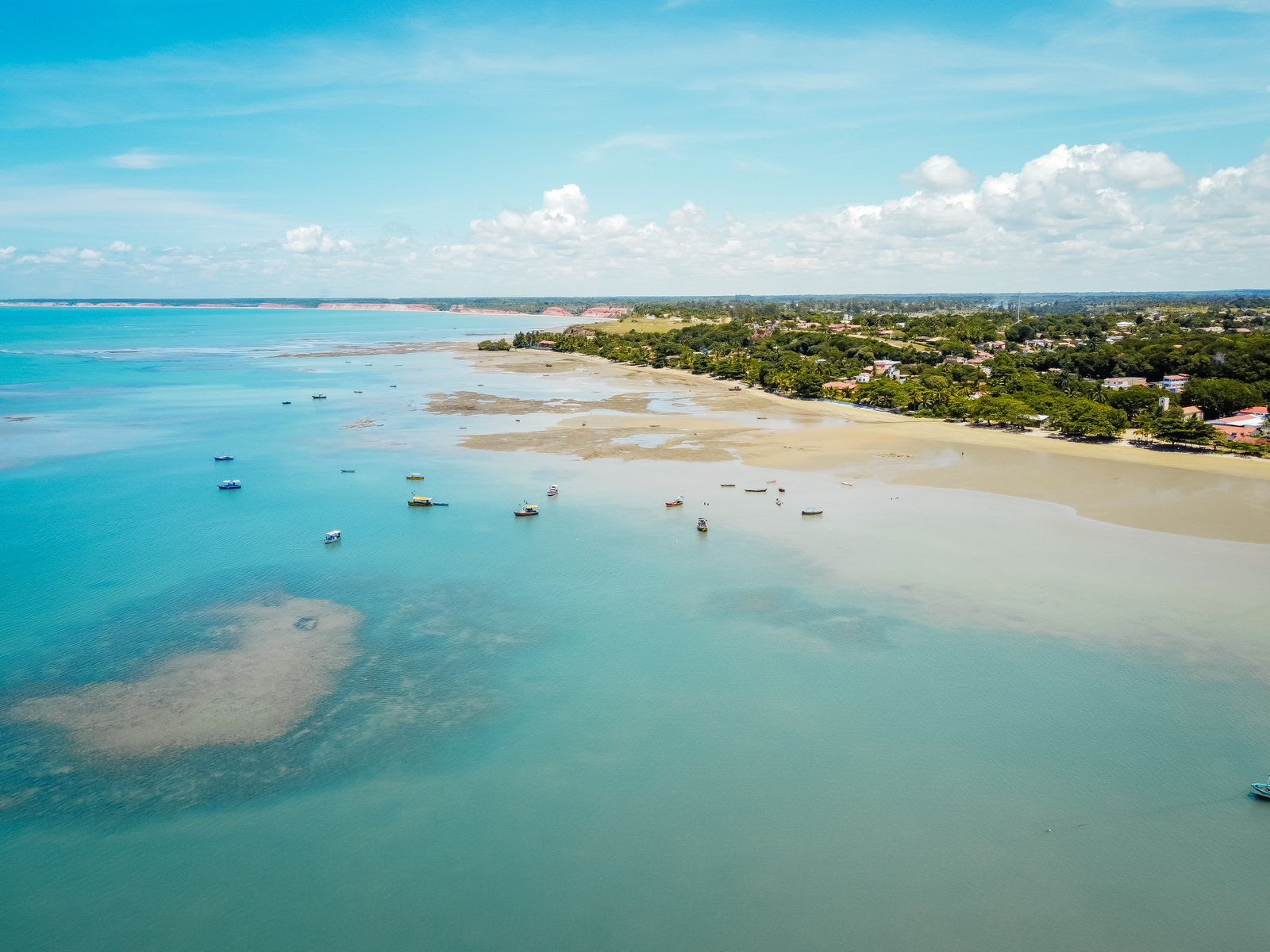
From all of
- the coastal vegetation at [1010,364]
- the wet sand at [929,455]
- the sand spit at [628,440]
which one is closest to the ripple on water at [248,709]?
the sand spit at [628,440]

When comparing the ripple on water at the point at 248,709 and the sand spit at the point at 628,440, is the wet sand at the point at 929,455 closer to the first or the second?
the sand spit at the point at 628,440

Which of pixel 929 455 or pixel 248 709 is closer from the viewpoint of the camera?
pixel 248 709

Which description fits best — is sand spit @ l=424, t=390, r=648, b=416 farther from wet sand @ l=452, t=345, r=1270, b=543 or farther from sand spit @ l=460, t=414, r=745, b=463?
sand spit @ l=460, t=414, r=745, b=463

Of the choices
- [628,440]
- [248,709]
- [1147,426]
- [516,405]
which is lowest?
[248,709]

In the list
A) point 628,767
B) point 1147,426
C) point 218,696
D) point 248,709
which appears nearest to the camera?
point 628,767

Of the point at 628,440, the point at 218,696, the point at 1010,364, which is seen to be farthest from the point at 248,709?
the point at 1010,364

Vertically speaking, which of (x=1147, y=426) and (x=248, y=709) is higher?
(x=1147, y=426)

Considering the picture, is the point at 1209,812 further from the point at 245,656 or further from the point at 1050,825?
the point at 245,656

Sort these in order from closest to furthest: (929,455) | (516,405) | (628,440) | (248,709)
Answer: (248,709) → (929,455) → (628,440) → (516,405)

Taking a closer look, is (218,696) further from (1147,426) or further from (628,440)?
(1147,426)
